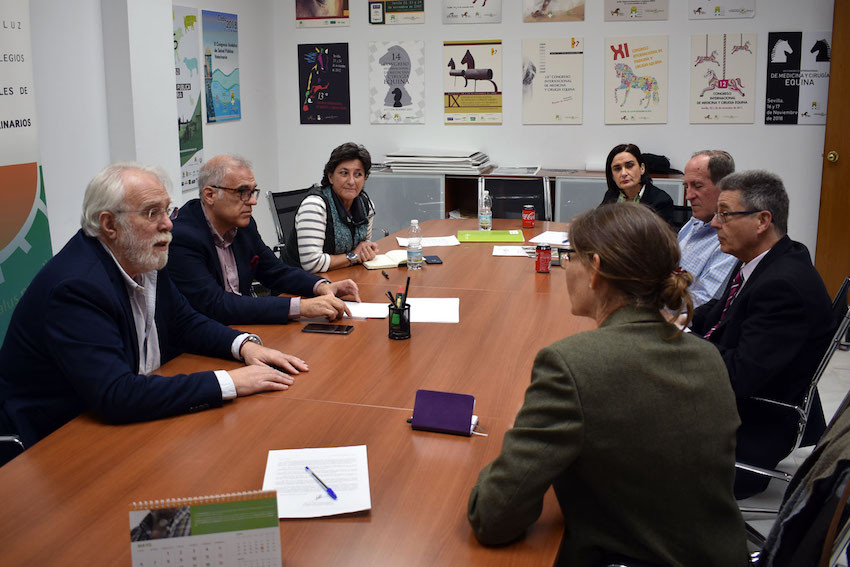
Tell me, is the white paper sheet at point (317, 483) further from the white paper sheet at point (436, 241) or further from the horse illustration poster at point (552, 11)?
the horse illustration poster at point (552, 11)

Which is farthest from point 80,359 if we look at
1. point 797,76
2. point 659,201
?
point 797,76

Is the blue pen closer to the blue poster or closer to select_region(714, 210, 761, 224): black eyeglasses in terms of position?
select_region(714, 210, 761, 224): black eyeglasses

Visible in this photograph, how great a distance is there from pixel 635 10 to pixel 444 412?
4.70 m

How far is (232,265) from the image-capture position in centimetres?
323

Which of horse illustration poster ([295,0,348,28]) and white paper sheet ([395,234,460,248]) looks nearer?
white paper sheet ([395,234,460,248])

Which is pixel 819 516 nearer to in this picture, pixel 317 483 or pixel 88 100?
pixel 317 483

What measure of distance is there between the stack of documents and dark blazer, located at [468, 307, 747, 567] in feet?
14.4

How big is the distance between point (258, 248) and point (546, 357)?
86.6 inches

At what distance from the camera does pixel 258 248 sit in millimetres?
3352

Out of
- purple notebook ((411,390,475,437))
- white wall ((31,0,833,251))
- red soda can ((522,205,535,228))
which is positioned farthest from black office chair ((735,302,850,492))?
white wall ((31,0,833,251))

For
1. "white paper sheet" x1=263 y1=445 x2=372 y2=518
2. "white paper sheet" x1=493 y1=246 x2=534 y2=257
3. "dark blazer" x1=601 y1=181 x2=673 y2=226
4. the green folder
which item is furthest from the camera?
the green folder

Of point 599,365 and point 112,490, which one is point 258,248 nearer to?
point 112,490

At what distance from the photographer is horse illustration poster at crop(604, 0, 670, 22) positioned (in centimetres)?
563

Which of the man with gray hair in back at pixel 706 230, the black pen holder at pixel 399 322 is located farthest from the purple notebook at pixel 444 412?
the man with gray hair in back at pixel 706 230
